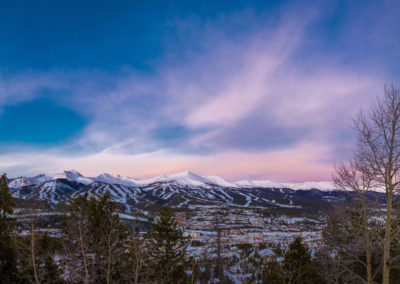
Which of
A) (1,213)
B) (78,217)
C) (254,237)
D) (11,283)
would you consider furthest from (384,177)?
(254,237)

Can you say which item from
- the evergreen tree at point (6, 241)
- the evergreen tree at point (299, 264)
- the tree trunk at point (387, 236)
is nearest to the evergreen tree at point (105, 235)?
the evergreen tree at point (6, 241)

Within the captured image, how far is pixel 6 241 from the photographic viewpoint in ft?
55.1

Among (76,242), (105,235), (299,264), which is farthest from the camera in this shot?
(299,264)

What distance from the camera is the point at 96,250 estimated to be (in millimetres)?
18531

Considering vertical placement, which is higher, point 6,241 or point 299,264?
point 6,241

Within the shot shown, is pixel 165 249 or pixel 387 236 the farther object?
pixel 165 249

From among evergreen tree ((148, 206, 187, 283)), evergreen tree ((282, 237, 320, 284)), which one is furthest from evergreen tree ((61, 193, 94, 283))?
evergreen tree ((282, 237, 320, 284))

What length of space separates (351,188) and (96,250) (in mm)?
19021

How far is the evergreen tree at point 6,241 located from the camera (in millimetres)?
16422

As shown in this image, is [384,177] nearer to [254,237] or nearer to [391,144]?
[391,144]

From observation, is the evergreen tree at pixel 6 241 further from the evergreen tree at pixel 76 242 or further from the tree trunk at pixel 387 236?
the tree trunk at pixel 387 236

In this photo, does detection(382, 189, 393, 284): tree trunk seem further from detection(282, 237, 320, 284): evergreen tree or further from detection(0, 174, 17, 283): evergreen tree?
detection(0, 174, 17, 283): evergreen tree

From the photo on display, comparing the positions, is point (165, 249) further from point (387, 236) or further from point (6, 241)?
point (387, 236)

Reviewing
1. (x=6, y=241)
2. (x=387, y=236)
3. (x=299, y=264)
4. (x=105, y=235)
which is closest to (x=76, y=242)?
(x=105, y=235)
